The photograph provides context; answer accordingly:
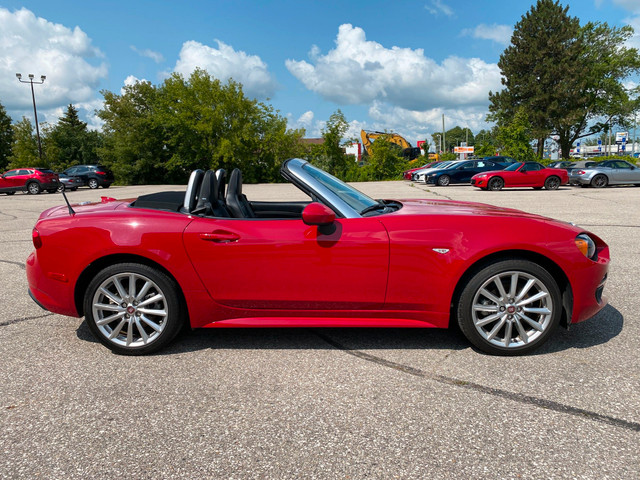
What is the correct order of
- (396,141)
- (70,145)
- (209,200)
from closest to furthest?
(209,200) < (396,141) < (70,145)

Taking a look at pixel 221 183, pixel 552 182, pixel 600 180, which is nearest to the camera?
pixel 221 183

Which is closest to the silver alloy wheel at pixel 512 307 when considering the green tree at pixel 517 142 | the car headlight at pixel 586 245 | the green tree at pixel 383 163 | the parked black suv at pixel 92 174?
the car headlight at pixel 586 245

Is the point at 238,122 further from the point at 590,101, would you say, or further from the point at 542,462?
the point at 542,462

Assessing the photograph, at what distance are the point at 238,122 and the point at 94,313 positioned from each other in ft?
137

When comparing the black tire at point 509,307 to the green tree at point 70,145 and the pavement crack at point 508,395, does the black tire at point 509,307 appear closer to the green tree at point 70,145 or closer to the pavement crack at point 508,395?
the pavement crack at point 508,395

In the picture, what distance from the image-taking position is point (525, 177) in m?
20.4

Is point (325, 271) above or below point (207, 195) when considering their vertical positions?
below

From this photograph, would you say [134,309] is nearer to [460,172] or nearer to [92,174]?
[460,172]

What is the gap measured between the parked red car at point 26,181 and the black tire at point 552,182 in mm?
25465

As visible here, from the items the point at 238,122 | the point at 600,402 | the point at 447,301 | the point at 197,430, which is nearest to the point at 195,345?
the point at 197,430

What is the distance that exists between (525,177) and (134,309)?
67.2 ft

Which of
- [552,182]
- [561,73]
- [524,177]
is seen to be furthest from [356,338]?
[561,73]

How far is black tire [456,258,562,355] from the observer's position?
2.99 metres

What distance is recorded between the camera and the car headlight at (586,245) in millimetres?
3064
